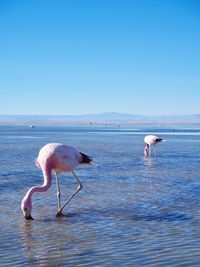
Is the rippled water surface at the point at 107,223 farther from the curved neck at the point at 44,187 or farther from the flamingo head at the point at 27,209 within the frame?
the curved neck at the point at 44,187

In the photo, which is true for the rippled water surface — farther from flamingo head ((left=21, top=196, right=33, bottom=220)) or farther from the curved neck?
the curved neck

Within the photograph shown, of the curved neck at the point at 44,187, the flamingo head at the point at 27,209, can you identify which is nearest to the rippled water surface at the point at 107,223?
the flamingo head at the point at 27,209

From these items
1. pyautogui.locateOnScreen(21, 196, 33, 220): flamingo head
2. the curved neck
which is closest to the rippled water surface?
pyautogui.locateOnScreen(21, 196, 33, 220): flamingo head

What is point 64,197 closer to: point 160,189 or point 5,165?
point 160,189

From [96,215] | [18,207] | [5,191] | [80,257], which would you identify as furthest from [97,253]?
[5,191]

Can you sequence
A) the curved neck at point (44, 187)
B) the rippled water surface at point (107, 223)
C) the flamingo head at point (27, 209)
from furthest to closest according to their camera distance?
the curved neck at point (44, 187)
the flamingo head at point (27, 209)
the rippled water surface at point (107, 223)

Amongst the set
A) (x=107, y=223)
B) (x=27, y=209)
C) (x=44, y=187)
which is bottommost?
(x=107, y=223)

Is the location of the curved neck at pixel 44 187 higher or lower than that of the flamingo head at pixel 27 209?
higher

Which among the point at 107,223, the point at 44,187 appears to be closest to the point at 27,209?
the point at 44,187

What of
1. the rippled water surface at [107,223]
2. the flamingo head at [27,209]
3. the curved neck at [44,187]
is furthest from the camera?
the curved neck at [44,187]

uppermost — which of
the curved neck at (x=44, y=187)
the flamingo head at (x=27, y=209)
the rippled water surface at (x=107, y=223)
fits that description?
the curved neck at (x=44, y=187)

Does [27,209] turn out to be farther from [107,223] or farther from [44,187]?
[107,223]

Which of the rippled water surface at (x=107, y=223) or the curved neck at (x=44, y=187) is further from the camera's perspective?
the curved neck at (x=44, y=187)

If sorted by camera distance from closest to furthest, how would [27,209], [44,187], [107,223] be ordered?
[107,223] < [27,209] < [44,187]
